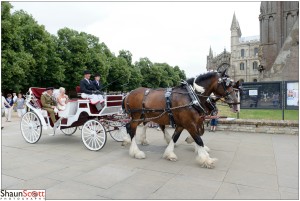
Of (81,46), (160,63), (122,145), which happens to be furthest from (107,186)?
(160,63)

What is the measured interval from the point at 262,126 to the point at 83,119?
7.02 meters

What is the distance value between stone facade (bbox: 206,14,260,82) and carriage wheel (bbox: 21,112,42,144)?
3676 inches

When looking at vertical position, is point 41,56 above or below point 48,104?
above

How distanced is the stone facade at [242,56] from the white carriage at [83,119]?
92711mm

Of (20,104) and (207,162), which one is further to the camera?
(20,104)

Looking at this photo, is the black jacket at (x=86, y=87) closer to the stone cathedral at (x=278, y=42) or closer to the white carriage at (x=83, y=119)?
the white carriage at (x=83, y=119)

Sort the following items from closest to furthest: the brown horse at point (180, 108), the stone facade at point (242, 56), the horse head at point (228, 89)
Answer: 1. the brown horse at point (180, 108)
2. the horse head at point (228, 89)
3. the stone facade at point (242, 56)

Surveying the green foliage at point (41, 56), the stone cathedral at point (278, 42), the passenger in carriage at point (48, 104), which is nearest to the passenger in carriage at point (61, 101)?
the passenger in carriage at point (48, 104)

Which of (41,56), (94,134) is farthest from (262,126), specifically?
(41,56)

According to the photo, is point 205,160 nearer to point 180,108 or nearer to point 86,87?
point 180,108

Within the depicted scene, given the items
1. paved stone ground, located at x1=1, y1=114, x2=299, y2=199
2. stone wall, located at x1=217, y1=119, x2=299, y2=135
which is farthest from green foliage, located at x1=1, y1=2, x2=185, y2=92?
paved stone ground, located at x1=1, y1=114, x2=299, y2=199

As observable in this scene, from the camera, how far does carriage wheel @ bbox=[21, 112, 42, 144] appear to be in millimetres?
8281

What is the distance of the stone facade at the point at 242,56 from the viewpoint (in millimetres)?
97562

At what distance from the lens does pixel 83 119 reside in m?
8.35
